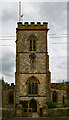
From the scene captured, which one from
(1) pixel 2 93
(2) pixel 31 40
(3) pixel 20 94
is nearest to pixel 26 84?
(3) pixel 20 94

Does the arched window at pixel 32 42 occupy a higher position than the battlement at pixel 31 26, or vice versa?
the battlement at pixel 31 26

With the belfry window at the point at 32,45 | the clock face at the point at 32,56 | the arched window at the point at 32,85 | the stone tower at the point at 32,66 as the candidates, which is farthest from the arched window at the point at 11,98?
the belfry window at the point at 32,45

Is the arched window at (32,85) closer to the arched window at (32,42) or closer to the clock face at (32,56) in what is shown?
the clock face at (32,56)

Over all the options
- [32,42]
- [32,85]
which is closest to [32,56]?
[32,42]

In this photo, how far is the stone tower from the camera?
38.8m

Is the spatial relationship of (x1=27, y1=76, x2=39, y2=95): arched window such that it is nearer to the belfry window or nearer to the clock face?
the clock face

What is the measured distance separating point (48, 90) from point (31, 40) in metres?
10.6

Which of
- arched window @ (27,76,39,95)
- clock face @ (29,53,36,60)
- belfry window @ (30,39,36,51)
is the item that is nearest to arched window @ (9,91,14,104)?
arched window @ (27,76,39,95)

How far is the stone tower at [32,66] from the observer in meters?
38.8

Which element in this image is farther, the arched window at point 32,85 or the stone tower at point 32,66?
the arched window at point 32,85

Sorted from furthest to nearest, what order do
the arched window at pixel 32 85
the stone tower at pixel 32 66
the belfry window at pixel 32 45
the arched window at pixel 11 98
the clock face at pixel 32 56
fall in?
1. the arched window at pixel 11 98
2. the belfry window at pixel 32 45
3. the clock face at pixel 32 56
4. the arched window at pixel 32 85
5. the stone tower at pixel 32 66

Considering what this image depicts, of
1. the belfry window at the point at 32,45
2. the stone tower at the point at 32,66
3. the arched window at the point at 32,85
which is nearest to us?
the stone tower at the point at 32,66

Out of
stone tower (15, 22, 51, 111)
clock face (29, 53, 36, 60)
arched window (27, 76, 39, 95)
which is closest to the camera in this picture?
stone tower (15, 22, 51, 111)

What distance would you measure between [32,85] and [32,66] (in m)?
3.77
